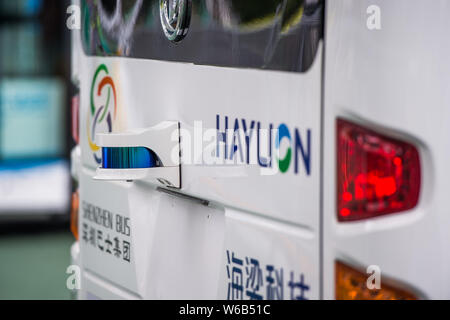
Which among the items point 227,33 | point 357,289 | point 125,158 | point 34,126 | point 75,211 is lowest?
point 34,126

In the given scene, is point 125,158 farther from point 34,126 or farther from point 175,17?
point 34,126

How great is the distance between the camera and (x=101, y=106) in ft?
10.7

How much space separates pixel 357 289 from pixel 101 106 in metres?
1.42

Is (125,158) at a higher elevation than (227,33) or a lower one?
lower

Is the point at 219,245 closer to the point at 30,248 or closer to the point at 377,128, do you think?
the point at 377,128

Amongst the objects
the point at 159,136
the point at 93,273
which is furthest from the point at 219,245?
the point at 93,273

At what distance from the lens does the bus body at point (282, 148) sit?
2006 mm

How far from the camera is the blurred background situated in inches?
372

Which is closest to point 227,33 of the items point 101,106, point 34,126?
point 101,106

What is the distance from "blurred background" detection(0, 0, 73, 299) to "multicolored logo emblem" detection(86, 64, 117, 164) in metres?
6.04

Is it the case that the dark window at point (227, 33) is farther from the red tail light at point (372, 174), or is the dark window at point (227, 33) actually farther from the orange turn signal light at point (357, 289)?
the orange turn signal light at point (357, 289)

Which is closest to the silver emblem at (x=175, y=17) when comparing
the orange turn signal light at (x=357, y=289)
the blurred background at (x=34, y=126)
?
the orange turn signal light at (x=357, y=289)

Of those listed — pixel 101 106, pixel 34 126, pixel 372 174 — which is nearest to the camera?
pixel 372 174

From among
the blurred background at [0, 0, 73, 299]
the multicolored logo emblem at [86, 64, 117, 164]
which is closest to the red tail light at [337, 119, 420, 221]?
the multicolored logo emblem at [86, 64, 117, 164]
